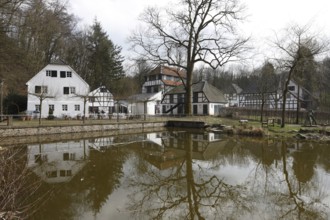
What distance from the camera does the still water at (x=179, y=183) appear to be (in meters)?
6.37

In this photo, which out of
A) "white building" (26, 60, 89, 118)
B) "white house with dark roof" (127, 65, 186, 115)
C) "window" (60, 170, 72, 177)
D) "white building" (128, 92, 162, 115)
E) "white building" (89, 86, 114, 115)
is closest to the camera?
"window" (60, 170, 72, 177)

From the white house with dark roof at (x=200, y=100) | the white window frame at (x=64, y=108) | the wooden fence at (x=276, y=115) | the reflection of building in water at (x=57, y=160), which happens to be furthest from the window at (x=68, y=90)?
the wooden fence at (x=276, y=115)

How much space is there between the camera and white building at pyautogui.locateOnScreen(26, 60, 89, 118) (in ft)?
96.9

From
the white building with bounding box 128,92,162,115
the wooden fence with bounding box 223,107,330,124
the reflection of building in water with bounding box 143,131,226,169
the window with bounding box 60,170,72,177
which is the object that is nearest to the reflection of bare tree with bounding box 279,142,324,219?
the reflection of building in water with bounding box 143,131,226,169

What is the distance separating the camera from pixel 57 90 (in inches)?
1213

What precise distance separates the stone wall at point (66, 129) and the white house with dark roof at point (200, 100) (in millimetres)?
12093

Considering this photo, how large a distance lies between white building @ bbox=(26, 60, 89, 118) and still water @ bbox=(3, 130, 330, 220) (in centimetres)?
1666

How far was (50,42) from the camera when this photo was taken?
3666 centimetres

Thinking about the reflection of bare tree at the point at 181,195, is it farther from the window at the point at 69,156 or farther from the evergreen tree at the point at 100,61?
the evergreen tree at the point at 100,61

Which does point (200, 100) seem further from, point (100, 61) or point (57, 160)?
point (57, 160)

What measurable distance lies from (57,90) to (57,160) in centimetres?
2075

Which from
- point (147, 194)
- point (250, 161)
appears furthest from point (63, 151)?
point (250, 161)

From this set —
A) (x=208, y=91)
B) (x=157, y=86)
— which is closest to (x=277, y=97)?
(x=208, y=91)

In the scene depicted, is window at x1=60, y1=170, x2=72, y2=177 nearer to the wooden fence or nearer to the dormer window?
the wooden fence
